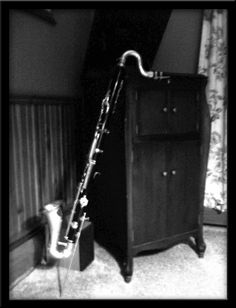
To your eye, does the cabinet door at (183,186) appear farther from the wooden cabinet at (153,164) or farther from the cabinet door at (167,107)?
the cabinet door at (167,107)

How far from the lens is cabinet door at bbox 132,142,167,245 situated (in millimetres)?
1849

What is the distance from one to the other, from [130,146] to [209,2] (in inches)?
32.1

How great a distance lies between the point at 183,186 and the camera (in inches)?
79.0

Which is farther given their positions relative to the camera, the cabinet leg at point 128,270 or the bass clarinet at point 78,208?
the cabinet leg at point 128,270

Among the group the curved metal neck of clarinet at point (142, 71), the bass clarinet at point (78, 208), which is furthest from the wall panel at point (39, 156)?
the curved metal neck of clarinet at point (142, 71)

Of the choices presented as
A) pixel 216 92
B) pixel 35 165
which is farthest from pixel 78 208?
pixel 216 92

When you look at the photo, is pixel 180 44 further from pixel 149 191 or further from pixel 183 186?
pixel 149 191

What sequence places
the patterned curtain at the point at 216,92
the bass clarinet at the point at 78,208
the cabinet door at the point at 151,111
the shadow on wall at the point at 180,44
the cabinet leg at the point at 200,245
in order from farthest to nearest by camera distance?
the shadow on wall at the point at 180,44 < the patterned curtain at the point at 216,92 < the cabinet leg at the point at 200,245 < the cabinet door at the point at 151,111 < the bass clarinet at the point at 78,208

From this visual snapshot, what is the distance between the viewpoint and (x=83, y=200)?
1.66 metres

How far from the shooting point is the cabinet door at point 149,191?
1849 mm

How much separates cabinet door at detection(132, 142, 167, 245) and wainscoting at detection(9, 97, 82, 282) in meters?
0.60

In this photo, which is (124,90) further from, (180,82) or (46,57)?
(46,57)

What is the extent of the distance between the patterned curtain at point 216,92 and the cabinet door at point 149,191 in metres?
0.86
